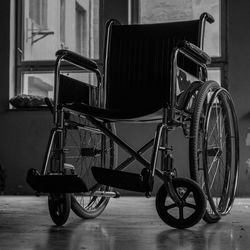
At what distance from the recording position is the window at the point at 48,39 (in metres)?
4.24

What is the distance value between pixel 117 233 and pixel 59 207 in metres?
0.32

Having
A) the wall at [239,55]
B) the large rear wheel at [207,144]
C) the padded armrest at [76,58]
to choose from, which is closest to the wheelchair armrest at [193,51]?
the large rear wheel at [207,144]

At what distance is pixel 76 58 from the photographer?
2338 mm

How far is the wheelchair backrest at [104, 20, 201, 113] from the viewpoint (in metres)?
2.64

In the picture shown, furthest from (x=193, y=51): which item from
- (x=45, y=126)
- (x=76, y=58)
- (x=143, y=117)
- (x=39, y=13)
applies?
(x=39, y=13)

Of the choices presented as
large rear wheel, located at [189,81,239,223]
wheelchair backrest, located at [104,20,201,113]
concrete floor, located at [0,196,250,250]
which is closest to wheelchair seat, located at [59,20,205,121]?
wheelchair backrest, located at [104,20,201,113]

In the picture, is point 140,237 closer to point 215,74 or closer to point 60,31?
point 215,74

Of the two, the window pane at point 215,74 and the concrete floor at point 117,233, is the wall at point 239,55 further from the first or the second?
the concrete floor at point 117,233

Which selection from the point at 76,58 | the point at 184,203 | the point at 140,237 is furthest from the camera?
the point at 76,58

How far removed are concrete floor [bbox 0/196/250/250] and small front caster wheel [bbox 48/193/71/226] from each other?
0.04 metres

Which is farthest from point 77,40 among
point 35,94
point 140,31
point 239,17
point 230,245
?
point 230,245

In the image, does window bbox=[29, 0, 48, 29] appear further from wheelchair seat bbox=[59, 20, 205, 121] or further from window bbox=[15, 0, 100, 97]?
wheelchair seat bbox=[59, 20, 205, 121]

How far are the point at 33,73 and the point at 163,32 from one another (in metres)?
1.80

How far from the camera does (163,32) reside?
8.79ft
